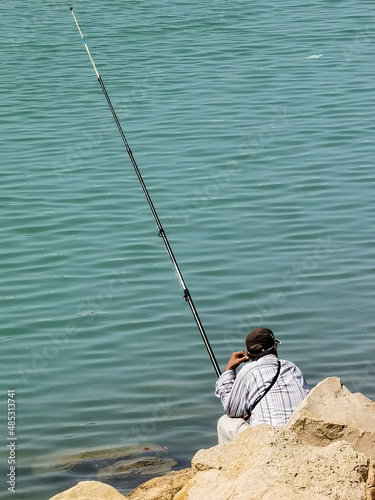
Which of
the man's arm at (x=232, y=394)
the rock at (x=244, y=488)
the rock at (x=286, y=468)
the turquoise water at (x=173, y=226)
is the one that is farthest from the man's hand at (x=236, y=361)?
the rock at (x=244, y=488)

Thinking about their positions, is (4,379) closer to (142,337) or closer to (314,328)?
(142,337)

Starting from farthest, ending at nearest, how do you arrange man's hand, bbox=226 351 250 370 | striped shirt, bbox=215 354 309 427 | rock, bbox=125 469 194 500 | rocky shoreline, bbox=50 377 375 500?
man's hand, bbox=226 351 250 370
striped shirt, bbox=215 354 309 427
rock, bbox=125 469 194 500
rocky shoreline, bbox=50 377 375 500

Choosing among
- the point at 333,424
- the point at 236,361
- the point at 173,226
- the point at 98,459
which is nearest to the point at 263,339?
the point at 236,361

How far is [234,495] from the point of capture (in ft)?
9.86

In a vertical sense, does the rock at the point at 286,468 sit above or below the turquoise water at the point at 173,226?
above

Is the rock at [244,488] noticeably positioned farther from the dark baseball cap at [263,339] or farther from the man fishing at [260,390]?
the dark baseball cap at [263,339]

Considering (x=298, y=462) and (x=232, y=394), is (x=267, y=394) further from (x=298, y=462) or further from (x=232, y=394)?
(x=298, y=462)

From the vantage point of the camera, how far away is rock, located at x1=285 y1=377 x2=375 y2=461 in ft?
12.2

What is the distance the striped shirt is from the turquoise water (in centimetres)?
111

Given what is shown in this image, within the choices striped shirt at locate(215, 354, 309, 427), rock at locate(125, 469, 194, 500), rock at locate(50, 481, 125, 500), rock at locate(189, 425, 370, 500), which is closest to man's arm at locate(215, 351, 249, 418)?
striped shirt at locate(215, 354, 309, 427)

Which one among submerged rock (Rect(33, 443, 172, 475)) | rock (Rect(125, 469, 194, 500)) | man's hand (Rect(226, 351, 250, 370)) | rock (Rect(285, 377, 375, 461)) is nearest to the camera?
rock (Rect(285, 377, 375, 461))

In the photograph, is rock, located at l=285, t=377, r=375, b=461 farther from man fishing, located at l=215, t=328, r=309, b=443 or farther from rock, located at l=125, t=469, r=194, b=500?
rock, located at l=125, t=469, r=194, b=500

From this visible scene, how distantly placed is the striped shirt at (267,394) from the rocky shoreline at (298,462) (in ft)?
0.61

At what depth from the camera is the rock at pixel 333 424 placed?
3.71m
